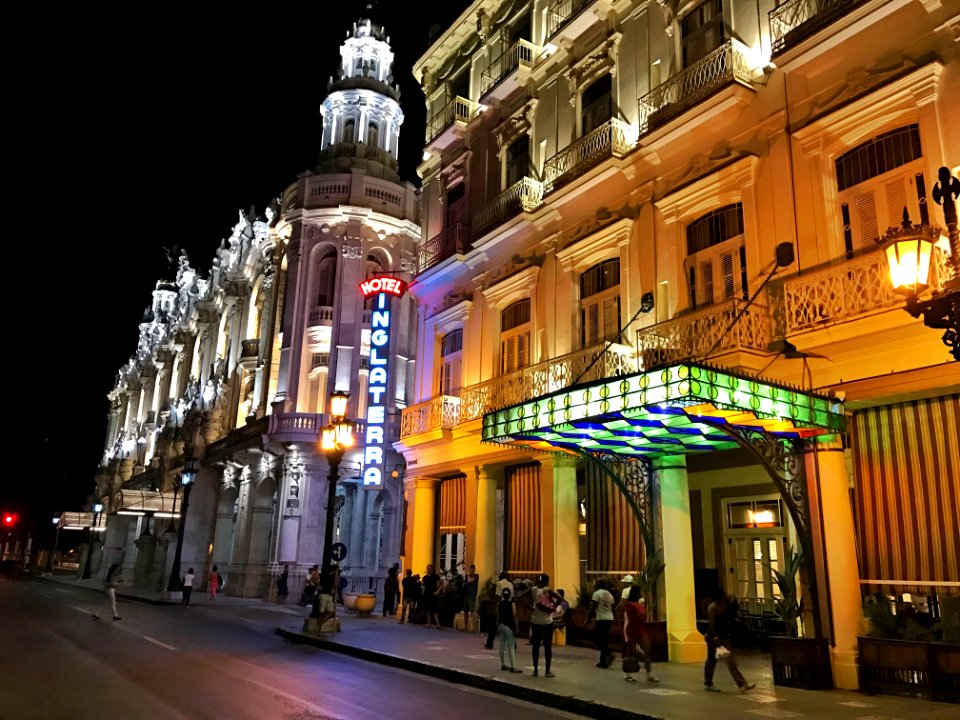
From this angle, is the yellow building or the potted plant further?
the yellow building

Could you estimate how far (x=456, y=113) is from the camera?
74.7 feet

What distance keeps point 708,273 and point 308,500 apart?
21.4 metres

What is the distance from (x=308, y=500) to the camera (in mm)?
31078

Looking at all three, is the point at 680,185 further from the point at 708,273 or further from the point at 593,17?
the point at 593,17

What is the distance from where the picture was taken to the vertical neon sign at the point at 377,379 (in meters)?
26.8

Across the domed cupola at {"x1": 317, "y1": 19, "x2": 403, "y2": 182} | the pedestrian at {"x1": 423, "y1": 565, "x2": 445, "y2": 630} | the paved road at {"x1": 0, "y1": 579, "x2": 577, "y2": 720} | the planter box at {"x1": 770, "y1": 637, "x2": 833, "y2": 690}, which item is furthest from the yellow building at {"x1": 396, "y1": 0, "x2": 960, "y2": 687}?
the domed cupola at {"x1": 317, "y1": 19, "x2": 403, "y2": 182}

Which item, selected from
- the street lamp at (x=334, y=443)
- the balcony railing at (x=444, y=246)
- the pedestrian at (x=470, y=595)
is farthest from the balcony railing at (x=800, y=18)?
the pedestrian at (x=470, y=595)

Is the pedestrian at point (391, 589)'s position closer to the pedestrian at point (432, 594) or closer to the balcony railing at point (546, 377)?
the pedestrian at point (432, 594)

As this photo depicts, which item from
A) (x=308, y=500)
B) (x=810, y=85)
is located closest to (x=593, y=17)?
(x=810, y=85)

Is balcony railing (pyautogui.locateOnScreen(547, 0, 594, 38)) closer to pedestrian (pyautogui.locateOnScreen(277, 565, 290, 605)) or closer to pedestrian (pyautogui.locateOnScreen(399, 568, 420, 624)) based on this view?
pedestrian (pyautogui.locateOnScreen(399, 568, 420, 624))

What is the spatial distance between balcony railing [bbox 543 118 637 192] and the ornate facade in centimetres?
1004

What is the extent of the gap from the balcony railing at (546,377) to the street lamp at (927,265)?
5.99 meters

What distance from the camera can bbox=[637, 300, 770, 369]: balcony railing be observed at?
12477 mm

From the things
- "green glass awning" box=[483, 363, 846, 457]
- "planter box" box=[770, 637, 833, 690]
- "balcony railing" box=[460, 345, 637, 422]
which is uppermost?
"balcony railing" box=[460, 345, 637, 422]
